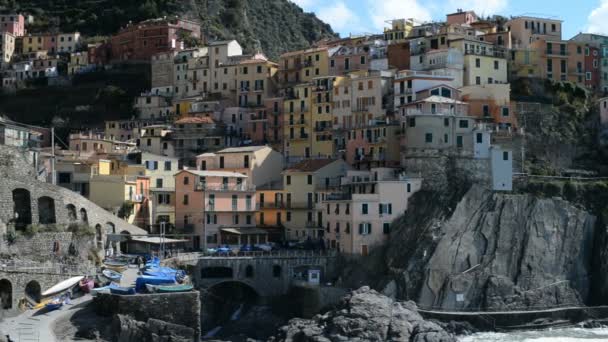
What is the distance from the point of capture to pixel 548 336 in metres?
74.5

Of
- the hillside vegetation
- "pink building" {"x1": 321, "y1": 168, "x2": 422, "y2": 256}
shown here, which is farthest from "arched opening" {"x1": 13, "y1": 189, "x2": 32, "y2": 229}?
the hillside vegetation

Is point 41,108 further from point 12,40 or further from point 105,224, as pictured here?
point 105,224

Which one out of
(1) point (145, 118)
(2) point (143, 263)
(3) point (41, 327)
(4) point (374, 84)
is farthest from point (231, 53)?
(3) point (41, 327)

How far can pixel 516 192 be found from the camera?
274ft

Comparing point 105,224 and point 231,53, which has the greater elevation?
point 231,53

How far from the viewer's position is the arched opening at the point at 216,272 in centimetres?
7822

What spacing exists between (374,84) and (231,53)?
74.1ft

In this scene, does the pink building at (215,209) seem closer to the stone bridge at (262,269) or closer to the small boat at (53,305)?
the stone bridge at (262,269)

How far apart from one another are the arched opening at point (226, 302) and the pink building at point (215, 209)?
416 centimetres

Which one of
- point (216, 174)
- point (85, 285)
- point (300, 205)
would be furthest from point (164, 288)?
point (300, 205)

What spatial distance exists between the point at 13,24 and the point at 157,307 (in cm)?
8712

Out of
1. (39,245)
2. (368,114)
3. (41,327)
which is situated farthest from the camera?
(368,114)

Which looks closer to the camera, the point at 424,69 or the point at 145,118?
the point at 424,69

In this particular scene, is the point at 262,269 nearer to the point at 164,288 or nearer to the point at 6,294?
the point at 164,288
